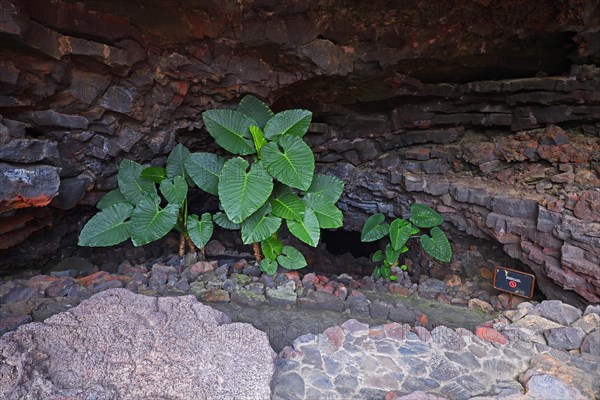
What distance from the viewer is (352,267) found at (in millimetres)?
5195

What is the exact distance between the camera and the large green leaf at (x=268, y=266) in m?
3.29

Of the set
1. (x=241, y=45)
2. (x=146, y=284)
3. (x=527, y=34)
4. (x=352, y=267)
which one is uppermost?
(x=527, y=34)

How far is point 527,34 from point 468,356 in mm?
3464

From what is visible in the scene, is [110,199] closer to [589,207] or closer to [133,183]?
[133,183]

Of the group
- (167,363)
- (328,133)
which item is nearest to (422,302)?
(167,363)

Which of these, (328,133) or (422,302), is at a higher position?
(328,133)

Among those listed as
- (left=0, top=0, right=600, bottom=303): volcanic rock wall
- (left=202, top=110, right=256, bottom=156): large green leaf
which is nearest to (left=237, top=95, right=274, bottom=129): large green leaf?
(left=202, top=110, right=256, bottom=156): large green leaf

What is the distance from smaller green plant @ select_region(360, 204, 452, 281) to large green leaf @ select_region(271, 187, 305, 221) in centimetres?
117

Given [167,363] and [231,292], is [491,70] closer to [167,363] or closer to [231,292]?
[231,292]

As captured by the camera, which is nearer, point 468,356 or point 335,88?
point 468,356

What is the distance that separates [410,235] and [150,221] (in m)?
2.67

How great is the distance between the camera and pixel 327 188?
3.61 m

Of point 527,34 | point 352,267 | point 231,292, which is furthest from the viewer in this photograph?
point 352,267

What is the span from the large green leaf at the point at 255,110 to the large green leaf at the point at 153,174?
1.00 metres
